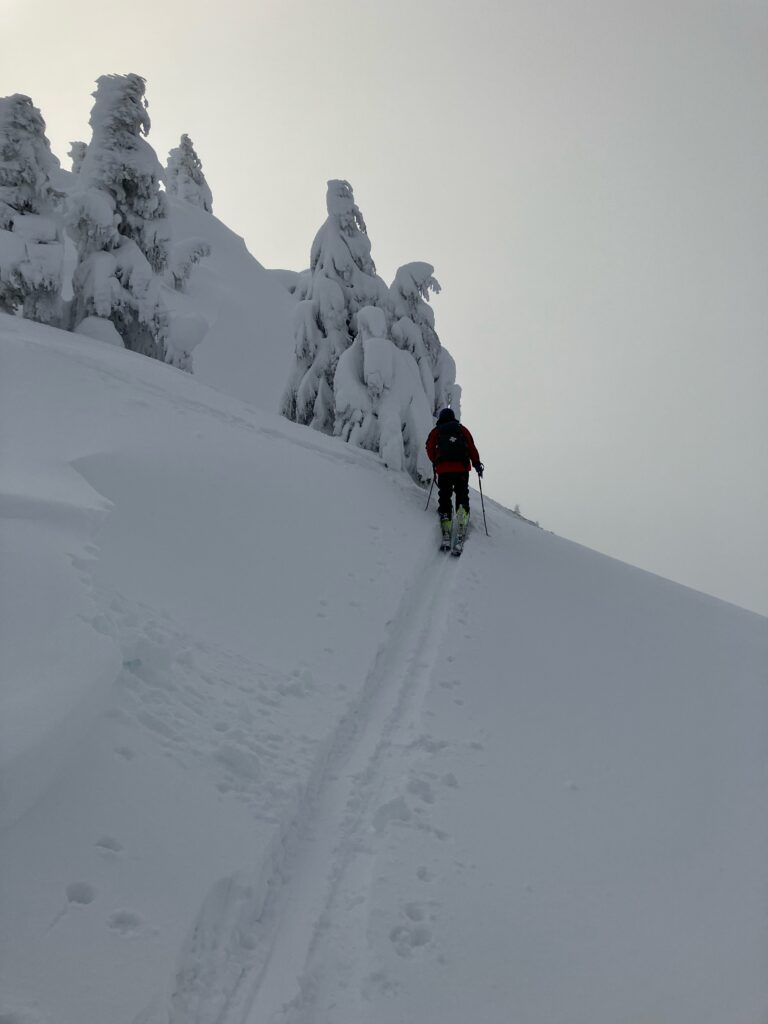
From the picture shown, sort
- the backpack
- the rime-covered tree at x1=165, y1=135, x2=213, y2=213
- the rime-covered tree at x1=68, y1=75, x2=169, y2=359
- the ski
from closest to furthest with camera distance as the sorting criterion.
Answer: the ski → the backpack → the rime-covered tree at x1=68, y1=75, x2=169, y2=359 → the rime-covered tree at x1=165, y1=135, x2=213, y2=213

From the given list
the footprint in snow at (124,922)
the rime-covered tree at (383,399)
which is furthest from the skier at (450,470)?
the footprint in snow at (124,922)

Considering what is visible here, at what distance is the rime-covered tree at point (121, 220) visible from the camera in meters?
16.4

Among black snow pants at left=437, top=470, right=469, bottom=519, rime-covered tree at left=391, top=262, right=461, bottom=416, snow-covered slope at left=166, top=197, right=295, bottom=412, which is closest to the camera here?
black snow pants at left=437, top=470, right=469, bottom=519

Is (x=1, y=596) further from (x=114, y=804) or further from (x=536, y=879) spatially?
(x=536, y=879)

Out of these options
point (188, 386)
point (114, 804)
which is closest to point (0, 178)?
point (188, 386)

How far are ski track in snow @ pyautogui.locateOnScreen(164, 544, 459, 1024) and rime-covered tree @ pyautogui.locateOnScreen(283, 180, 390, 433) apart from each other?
1298 cm

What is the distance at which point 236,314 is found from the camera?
41438 millimetres

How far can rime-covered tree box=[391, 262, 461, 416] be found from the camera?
15.9 meters

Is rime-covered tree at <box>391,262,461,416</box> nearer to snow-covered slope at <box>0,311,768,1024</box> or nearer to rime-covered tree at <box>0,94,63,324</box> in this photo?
snow-covered slope at <box>0,311,768,1024</box>

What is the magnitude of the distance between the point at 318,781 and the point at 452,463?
27.5ft

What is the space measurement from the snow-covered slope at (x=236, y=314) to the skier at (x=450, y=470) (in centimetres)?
1988

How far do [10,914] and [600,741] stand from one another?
5330 mm

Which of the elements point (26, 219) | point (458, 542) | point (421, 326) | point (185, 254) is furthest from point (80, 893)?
point (185, 254)

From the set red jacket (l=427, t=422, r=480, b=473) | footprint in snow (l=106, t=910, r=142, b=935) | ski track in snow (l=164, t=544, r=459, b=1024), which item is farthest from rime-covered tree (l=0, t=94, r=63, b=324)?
footprint in snow (l=106, t=910, r=142, b=935)
